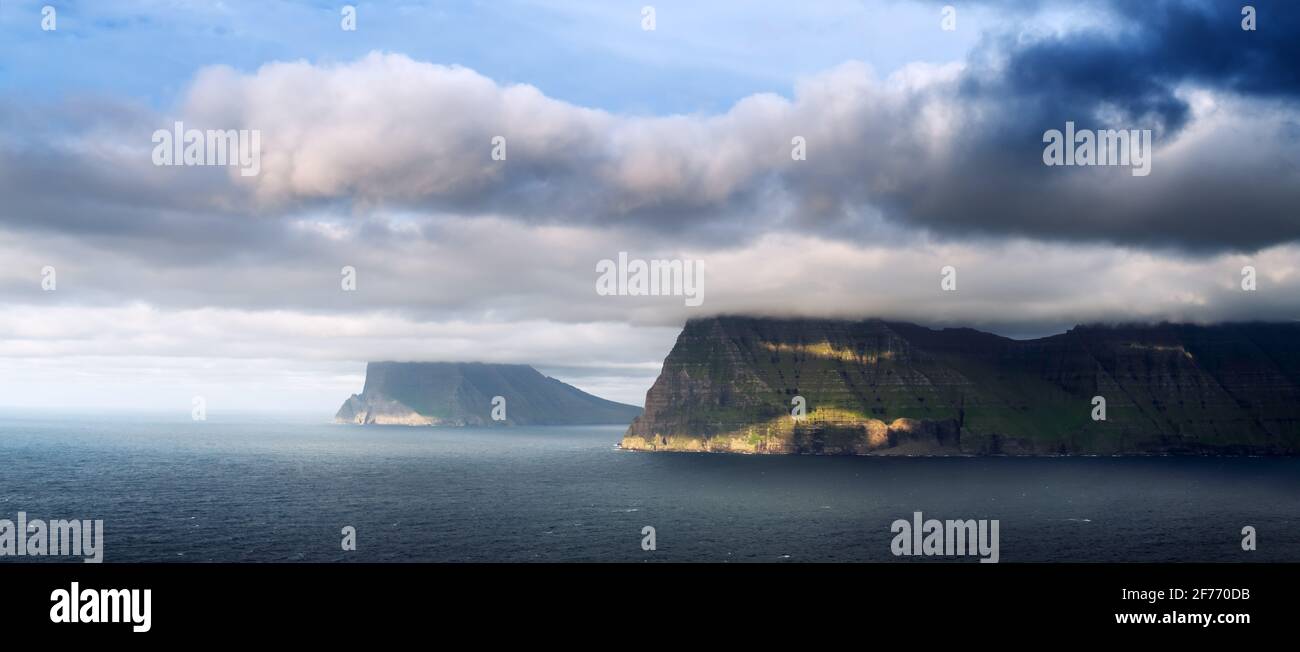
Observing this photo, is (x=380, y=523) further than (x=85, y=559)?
Yes
